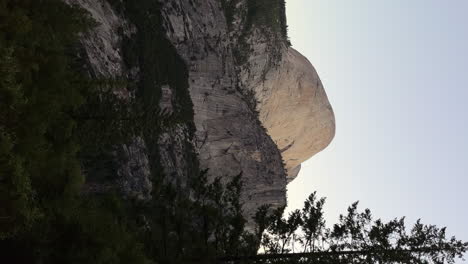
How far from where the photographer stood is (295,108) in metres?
61.4

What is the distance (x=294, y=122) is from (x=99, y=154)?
4282 cm

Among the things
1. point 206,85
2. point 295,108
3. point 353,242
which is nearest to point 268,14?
point 295,108

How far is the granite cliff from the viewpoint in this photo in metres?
25.7

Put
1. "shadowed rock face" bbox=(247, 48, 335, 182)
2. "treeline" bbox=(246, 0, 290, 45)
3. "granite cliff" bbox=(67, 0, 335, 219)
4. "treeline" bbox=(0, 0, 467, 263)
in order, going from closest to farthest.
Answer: "treeline" bbox=(0, 0, 467, 263)
"granite cliff" bbox=(67, 0, 335, 219)
"treeline" bbox=(246, 0, 290, 45)
"shadowed rock face" bbox=(247, 48, 335, 182)

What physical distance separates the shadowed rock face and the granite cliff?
158 millimetres

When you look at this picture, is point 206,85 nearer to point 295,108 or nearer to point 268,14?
point 268,14

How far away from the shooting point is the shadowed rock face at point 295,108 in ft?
182

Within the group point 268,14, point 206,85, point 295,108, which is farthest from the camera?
point 295,108

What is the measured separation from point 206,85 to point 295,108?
2531 cm

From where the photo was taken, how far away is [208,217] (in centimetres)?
1930

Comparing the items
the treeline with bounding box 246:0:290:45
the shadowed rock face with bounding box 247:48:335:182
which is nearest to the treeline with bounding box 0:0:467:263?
the treeline with bounding box 246:0:290:45

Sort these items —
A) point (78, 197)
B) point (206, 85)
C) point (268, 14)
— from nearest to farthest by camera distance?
point (78, 197) → point (206, 85) → point (268, 14)

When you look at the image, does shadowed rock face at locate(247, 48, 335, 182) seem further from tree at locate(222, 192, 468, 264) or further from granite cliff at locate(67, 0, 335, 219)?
tree at locate(222, 192, 468, 264)

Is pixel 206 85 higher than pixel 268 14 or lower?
lower
